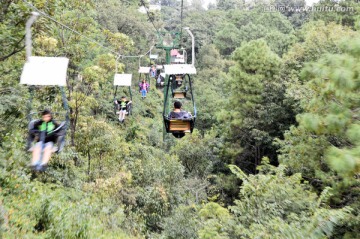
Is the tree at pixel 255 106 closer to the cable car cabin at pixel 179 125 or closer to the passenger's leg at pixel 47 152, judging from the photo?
the cable car cabin at pixel 179 125

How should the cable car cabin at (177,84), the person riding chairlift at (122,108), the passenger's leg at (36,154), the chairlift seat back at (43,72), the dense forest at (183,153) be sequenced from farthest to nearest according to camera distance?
the cable car cabin at (177,84)
the person riding chairlift at (122,108)
the dense forest at (183,153)
the passenger's leg at (36,154)
the chairlift seat back at (43,72)

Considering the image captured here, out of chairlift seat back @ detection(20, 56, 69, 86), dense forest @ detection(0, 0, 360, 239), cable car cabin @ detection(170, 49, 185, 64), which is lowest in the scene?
dense forest @ detection(0, 0, 360, 239)

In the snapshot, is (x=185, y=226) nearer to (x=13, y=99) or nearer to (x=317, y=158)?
(x=317, y=158)

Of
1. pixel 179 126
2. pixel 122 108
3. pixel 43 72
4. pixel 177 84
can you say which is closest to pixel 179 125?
pixel 179 126

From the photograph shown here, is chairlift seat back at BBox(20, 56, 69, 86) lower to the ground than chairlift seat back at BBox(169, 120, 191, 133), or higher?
higher

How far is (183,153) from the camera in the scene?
61.2ft

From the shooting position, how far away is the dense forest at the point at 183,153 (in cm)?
481

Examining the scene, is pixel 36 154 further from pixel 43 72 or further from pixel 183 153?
pixel 183 153

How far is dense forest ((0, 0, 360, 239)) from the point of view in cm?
481

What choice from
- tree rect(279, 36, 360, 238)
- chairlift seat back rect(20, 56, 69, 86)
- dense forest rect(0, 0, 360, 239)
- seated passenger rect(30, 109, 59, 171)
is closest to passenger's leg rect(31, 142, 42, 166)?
seated passenger rect(30, 109, 59, 171)

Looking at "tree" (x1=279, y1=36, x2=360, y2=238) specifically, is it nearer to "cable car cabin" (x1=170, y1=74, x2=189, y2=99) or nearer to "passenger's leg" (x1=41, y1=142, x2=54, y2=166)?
"passenger's leg" (x1=41, y1=142, x2=54, y2=166)

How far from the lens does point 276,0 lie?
51.5 m

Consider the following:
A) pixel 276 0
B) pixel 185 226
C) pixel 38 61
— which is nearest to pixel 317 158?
pixel 185 226

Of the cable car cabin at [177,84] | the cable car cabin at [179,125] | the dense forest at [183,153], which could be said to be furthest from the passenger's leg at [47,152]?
the cable car cabin at [177,84]
